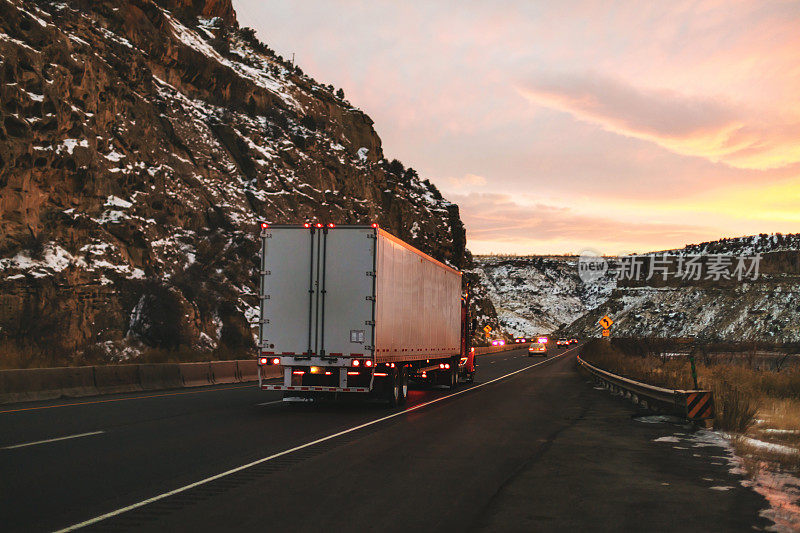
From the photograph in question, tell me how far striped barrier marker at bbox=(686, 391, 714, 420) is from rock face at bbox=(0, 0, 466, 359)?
785 inches

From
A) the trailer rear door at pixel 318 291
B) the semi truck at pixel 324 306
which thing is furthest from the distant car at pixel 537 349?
the trailer rear door at pixel 318 291

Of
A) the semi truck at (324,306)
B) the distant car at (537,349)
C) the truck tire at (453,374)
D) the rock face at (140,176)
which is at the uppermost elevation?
the rock face at (140,176)

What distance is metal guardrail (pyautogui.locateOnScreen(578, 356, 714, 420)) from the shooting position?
50.9 feet

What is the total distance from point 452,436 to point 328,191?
48.6m

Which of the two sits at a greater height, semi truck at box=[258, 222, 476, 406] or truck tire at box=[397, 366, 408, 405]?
semi truck at box=[258, 222, 476, 406]

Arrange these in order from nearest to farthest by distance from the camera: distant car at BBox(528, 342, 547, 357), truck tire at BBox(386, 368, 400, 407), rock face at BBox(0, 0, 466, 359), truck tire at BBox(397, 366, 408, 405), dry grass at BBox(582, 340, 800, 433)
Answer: dry grass at BBox(582, 340, 800, 433)
truck tire at BBox(386, 368, 400, 407)
truck tire at BBox(397, 366, 408, 405)
rock face at BBox(0, 0, 466, 359)
distant car at BBox(528, 342, 547, 357)

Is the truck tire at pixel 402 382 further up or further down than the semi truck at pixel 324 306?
further down

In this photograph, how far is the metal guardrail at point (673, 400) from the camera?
1551cm

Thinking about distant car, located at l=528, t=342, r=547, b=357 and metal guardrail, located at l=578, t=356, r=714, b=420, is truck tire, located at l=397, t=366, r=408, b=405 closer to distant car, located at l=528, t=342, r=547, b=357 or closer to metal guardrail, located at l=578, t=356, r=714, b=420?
metal guardrail, located at l=578, t=356, r=714, b=420

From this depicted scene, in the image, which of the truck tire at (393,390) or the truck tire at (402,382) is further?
the truck tire at (402,382)

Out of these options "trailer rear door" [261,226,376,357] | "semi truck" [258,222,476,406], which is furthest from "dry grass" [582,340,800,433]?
"trailer rear door" [261,226,376,357]

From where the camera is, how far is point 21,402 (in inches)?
685

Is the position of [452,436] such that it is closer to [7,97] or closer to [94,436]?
[94,436]

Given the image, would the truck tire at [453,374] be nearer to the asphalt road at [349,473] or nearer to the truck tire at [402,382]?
the truck tire at [402,382]
